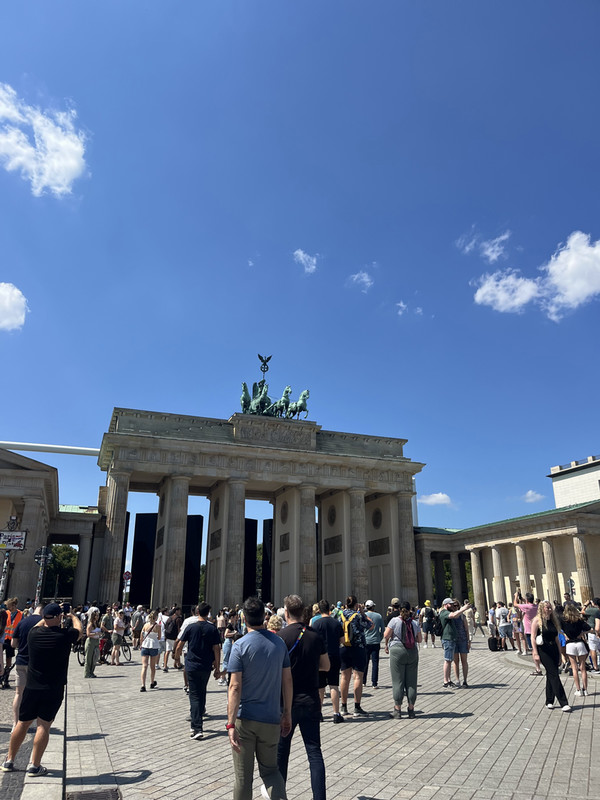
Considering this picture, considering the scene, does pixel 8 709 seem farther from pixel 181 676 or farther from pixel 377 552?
pixel 377 552

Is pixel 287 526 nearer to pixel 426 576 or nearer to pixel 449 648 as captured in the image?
pixel 426 576

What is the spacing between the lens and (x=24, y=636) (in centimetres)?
930

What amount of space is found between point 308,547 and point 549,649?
34.8 metres

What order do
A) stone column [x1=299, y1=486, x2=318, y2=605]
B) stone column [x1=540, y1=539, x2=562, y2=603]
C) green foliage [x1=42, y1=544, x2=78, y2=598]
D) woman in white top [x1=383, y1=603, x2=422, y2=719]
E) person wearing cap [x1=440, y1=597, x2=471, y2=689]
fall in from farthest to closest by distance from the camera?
green foliage [x1=42, y1=544, x2=78, y2=598]
stone column [x1=299, y1=486, x2=318, y2=605]
stone column [x1=540, y1=539, x2=562, y2=603]
person wearing cap [x1=440, y1=597, x2=471, y2=689]
woman in white top [x1=383, y1=603, x2=422, y2=719]

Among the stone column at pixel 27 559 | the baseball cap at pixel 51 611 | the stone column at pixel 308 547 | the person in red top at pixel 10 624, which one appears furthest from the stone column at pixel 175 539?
the baseball cap at pixel 51 611

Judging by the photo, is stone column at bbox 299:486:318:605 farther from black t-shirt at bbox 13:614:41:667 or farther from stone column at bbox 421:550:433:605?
black t-shirt at bbox 13:614:41:667

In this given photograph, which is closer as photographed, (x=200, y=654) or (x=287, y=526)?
(x=200, y=654)

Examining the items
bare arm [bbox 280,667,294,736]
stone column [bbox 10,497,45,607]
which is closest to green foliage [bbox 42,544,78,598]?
stone column [bbox 10,497,45,607]

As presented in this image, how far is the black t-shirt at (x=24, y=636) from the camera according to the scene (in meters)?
8.64

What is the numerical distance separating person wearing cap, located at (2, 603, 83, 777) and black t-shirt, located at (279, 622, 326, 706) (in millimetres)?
2584

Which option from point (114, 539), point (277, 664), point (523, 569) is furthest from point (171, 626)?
point (523, 569)

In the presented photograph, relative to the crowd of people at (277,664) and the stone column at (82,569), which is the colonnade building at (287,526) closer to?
the stone column at (82,569)

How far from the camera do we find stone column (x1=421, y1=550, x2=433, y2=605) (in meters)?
50.0

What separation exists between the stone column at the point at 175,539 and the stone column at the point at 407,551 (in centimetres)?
1804
